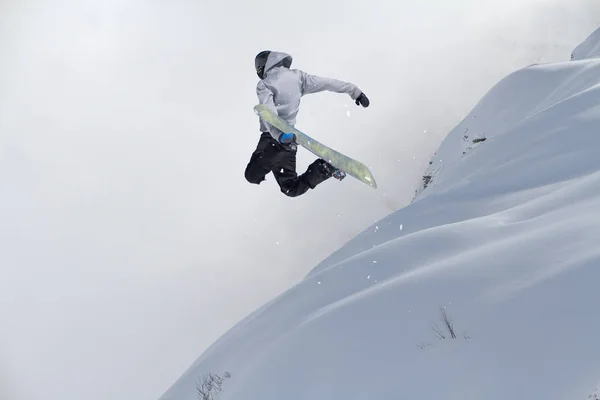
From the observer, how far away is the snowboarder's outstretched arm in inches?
376

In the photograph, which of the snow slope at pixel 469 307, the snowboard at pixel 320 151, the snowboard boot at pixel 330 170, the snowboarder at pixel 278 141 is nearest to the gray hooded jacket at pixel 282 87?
the snowboarder at pixel 278 141

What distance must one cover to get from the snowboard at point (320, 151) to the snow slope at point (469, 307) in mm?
1205

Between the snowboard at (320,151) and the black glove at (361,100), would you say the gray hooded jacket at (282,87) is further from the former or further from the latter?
the black glove at (361,100)

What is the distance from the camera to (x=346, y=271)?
6664 mm

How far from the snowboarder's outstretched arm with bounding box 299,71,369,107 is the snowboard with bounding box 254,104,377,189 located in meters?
1.02

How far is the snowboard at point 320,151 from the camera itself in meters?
8.60

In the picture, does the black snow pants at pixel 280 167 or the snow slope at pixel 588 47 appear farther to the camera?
the snow slope at pixel 588 47

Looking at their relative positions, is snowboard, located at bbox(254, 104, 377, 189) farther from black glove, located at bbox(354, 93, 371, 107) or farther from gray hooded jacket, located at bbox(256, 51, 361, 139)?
black glove, located at bbox(354, 93, 371, 107)

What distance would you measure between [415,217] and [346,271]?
2.25 metres

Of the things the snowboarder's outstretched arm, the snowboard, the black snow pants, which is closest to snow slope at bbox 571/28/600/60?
the snowboarder's outstretched arm

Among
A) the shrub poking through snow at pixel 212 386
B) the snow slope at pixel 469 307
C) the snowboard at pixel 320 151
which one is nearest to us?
the snow slope at pixel 469 307

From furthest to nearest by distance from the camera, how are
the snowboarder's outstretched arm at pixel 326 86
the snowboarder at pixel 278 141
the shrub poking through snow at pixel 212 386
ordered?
the snowboarder's outstretched arm at pixel 326 86 < the snowboarder at pixel 278 141 < the shrub poking through snow at pixel 212 386

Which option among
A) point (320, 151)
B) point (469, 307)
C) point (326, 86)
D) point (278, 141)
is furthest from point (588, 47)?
point (469, 307)

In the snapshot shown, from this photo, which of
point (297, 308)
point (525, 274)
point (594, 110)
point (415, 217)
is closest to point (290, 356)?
point (297, 308)
